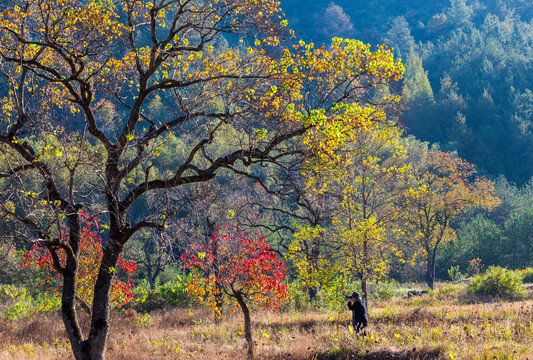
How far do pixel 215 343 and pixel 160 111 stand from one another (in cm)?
5648

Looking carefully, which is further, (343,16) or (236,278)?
(343,16)

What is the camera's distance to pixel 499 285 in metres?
19.8

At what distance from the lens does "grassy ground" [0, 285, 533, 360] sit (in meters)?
8.90

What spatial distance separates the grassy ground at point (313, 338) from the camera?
350 inches

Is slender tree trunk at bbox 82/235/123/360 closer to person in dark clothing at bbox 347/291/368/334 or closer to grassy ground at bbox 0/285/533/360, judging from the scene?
grassy ground at bbox 0/285/533/360

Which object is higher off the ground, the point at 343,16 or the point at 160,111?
the point at 343,16

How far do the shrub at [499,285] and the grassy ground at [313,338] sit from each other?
7.00 meters

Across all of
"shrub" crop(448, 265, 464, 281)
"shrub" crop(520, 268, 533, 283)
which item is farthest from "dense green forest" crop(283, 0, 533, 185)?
"shrub" crop(520, 268, 533, 283)

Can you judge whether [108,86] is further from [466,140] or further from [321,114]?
[466,140]

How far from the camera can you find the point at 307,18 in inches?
4921

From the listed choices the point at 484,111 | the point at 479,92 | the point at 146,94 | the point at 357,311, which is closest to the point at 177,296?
the point at 357,311

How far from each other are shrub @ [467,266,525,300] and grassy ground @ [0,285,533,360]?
6999 millimetres

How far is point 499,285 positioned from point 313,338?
12.4 metres

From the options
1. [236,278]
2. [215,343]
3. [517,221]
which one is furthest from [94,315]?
Answer: [517,221]
